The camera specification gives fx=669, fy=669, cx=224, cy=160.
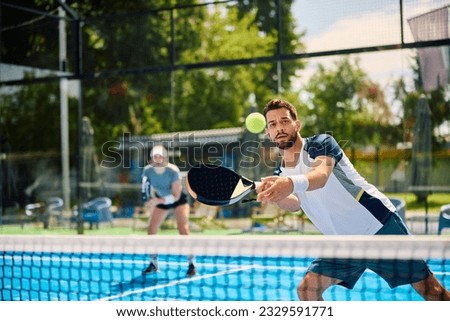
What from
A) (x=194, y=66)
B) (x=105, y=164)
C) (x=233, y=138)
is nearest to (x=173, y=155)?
(x=105, y=164)

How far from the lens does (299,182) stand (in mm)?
2912

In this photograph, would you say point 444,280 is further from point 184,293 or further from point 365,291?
point 184,293

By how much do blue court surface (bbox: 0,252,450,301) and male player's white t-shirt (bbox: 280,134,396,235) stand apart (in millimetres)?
1557

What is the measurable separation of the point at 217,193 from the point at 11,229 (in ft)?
29.5

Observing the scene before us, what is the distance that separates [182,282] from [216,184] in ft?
10.7

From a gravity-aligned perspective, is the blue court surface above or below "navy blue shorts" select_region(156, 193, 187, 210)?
below

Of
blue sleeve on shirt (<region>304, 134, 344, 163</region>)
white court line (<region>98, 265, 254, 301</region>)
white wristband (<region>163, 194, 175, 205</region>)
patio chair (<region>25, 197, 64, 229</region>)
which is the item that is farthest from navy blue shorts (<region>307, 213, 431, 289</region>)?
patio chair (<region>25, 197, 64, 229</region>)

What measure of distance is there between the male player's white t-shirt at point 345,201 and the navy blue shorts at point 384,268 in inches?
3.0

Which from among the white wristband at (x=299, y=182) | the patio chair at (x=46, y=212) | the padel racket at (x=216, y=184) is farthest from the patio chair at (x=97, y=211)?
the white wristband at (x=299, y=182)

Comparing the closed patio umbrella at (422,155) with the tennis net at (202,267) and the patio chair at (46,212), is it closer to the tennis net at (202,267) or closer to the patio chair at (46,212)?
the tennis net at (202,267)

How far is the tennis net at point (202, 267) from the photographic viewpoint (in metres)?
2.95

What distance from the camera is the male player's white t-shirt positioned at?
329 cm

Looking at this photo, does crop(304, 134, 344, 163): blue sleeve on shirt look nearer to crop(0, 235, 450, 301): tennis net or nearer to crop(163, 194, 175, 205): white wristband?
crop(0, 235, 450, 301): tennis net
